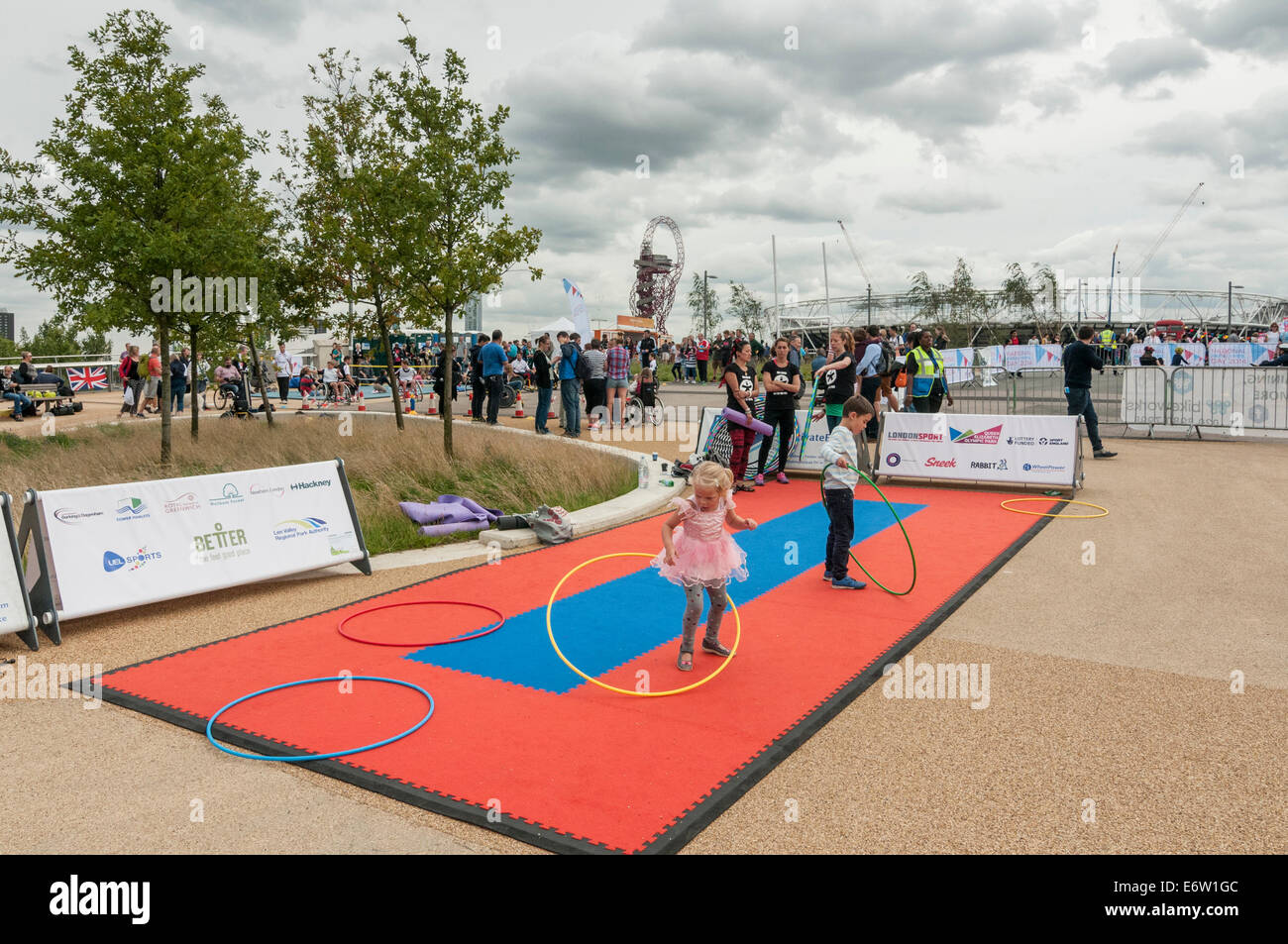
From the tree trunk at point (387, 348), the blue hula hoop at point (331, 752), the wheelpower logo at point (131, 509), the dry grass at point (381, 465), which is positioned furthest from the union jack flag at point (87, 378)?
the blue hula hoop at point (331, 752)

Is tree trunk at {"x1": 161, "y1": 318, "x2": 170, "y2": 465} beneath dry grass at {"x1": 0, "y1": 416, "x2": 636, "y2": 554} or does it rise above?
above

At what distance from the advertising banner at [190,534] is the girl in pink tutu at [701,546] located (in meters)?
4.21

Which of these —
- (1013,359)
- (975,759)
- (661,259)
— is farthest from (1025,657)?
(661,259)

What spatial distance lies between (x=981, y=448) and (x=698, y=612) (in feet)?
29.6

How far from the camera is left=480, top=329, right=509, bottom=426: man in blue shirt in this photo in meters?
21.1

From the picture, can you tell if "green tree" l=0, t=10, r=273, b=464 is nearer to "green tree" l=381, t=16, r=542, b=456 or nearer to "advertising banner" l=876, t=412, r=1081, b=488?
"green tree" l=381, t=16, r=542, b=456

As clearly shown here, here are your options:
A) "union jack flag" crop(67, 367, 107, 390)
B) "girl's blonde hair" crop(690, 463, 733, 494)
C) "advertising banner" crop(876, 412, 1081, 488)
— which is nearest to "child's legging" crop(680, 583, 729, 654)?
"girl's blonde hair" crop(690, 463, 733, 494)

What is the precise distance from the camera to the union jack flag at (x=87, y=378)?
36281mm

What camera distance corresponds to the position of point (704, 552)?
6.13 metres

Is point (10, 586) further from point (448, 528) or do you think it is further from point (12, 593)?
point (448, 528)

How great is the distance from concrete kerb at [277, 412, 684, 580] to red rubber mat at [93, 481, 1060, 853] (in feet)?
2.32
